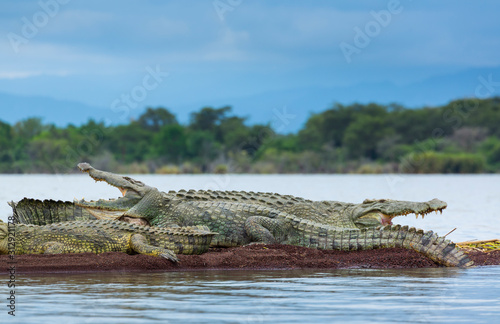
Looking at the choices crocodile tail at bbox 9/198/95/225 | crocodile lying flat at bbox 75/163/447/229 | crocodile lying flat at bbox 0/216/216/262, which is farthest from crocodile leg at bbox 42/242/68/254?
crocodile tail at bbox 9/198/95/225

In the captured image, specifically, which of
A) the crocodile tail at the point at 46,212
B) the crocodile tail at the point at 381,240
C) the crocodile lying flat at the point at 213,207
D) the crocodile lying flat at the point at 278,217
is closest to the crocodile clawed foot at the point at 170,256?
the crocodile lying flat at the point at 278,217

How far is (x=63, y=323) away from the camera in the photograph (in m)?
Answer: 6.23

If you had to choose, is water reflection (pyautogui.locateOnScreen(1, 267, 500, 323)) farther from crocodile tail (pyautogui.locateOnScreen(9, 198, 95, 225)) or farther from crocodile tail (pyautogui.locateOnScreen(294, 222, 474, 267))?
crocodile tail (pyautogui.locateOnScreen(9, 198, 95, 225))

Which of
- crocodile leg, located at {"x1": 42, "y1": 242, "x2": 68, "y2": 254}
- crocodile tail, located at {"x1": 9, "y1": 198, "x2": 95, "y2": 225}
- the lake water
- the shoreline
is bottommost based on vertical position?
the lake water

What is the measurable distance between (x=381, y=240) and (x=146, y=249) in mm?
2969

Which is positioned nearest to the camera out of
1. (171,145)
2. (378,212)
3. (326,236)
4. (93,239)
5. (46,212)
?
(93,239)

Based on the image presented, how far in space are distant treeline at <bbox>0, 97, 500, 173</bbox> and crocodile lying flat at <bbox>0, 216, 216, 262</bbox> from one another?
2028 inches

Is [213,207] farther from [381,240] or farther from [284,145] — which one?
[284,145]

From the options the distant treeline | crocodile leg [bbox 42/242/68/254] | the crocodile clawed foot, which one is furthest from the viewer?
the distant treeline

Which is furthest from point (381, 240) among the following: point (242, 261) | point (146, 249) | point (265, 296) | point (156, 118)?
point (156, 118)

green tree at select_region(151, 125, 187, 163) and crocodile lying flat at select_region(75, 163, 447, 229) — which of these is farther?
green tree at select_region(151, 125, 187, 163)

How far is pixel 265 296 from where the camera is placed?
7.43 meters

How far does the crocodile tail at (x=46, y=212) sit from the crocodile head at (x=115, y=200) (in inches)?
17.0

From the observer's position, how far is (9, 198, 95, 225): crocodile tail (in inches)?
454
